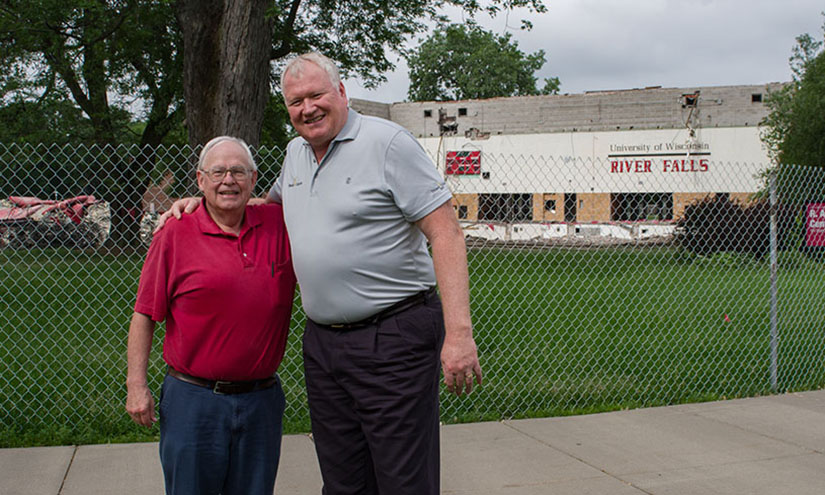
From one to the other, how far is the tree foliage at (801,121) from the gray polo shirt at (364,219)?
86.7 ft

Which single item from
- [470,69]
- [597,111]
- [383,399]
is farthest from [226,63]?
[470,69]

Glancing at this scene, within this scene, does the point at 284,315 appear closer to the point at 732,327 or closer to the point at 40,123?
the point at 732,327

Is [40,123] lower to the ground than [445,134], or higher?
lower

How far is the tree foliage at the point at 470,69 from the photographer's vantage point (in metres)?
65.8

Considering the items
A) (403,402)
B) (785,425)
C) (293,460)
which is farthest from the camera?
(785,425)

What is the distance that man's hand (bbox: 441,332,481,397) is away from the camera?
259 cm

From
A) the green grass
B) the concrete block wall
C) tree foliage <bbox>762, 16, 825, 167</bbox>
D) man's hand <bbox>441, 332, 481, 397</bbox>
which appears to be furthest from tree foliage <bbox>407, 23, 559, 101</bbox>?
man's hand <bbox>441, 332, 481, 397</bbox>

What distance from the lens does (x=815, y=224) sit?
6684 mm

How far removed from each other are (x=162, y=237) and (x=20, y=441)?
113 inches

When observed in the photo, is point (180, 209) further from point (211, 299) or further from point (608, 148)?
point (608, 148)

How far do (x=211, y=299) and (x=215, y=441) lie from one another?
50 centimetres

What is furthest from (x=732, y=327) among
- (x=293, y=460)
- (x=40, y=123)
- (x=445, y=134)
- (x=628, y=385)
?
(x=445, y=134)

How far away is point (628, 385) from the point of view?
633 centimetres

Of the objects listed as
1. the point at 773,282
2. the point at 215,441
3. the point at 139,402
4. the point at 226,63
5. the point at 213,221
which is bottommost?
the point at 215,441
